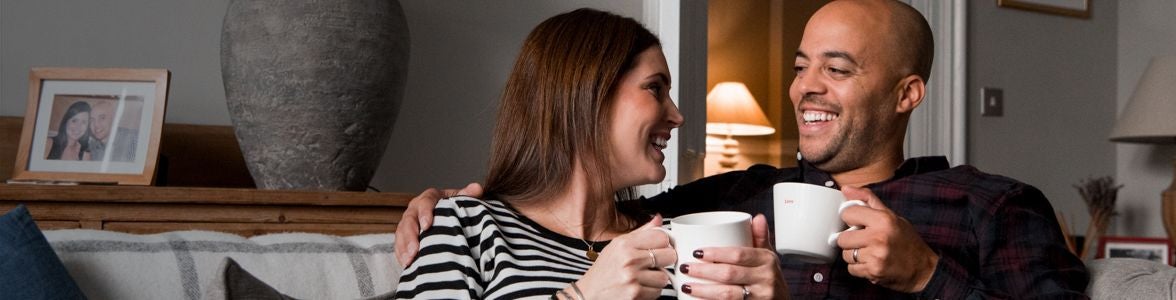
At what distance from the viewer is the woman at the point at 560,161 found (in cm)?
134

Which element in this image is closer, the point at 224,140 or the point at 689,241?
the point at 689,241

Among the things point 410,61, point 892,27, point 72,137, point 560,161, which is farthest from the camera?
point 410,61

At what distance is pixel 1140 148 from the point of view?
3768 millimetres

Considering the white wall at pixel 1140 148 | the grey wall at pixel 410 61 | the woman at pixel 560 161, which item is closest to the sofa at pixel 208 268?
the woman at pixel 560 161

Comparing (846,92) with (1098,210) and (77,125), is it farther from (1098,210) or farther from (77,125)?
(1098,210)

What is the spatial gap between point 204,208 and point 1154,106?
2738 mm

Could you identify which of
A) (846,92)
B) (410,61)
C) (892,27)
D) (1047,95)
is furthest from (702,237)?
(1047,95)

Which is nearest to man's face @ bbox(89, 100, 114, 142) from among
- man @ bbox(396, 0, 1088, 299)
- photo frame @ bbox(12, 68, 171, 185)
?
photo frame @ bbox(12, 68, 171, 185)

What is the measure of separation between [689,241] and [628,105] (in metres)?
0.41

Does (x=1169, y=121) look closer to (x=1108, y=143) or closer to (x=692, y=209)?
(x=1108, y=143)

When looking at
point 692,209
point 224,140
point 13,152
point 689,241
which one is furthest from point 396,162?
point 689,241

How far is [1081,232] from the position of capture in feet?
12.3

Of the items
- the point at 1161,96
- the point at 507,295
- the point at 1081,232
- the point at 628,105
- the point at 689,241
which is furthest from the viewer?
the point at 1081,232

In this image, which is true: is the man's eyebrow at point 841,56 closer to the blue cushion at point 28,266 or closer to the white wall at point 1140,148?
the blue cushion at point 28,266
